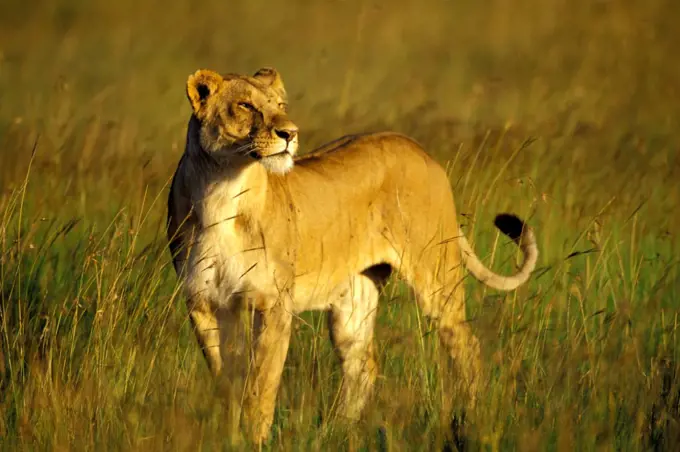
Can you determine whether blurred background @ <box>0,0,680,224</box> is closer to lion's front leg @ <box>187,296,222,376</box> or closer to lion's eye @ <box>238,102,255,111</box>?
lion's eye @ <box>238,102,255,111</box>

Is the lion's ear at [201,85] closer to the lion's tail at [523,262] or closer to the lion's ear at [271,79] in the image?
the lion's ear at [271,79]

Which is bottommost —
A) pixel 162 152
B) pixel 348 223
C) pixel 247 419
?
pixel 247 419

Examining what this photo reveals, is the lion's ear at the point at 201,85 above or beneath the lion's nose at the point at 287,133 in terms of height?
above

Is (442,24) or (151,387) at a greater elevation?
(442,24)

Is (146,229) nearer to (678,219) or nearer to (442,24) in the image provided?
(678,219)

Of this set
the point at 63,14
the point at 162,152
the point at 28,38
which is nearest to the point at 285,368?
the point at 162,152

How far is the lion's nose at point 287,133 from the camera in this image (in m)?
4.81

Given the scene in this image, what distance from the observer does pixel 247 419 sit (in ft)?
14.7

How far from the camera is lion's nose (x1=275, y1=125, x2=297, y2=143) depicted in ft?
15.8

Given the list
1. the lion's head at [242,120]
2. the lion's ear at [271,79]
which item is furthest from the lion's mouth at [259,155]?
the lion's ear at [271,79]

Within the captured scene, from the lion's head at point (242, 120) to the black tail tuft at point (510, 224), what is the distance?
3.19ft

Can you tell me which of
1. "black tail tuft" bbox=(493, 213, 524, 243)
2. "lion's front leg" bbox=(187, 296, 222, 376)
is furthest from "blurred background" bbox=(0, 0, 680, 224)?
"black tail tuft" bbox=(493, 213, 524, 243)

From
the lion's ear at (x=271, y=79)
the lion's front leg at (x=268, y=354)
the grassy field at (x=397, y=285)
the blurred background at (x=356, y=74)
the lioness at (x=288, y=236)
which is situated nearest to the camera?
the grassy field at (x=397, y=285)

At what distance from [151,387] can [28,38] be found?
15128 millimetres
